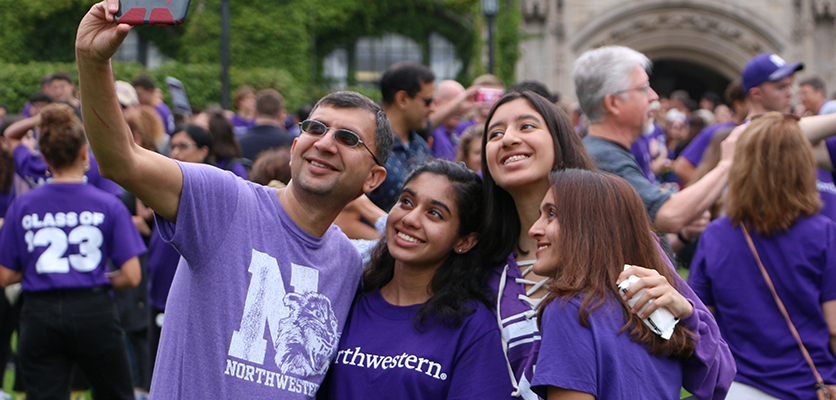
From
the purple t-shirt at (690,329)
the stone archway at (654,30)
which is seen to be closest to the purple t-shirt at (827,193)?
the purple t-shirt at (690,329)

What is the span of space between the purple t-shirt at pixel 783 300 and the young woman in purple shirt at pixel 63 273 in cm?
331

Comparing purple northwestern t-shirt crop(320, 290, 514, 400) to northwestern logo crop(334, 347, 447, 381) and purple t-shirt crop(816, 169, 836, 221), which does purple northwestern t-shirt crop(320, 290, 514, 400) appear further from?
purple t-shirt crop(816, 169, 836, 221)

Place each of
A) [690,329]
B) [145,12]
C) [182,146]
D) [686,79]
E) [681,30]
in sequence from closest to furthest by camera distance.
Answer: [145,12], [690,329], [182,146], [681,30], [686,79]

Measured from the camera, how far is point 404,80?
15.0ft

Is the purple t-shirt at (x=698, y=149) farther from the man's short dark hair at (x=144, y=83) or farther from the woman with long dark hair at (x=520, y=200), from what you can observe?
the man's short dark hair at (x=144, y=83)

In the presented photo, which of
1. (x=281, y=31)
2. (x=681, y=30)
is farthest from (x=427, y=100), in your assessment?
(x=681, y=30)

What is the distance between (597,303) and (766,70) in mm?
3750

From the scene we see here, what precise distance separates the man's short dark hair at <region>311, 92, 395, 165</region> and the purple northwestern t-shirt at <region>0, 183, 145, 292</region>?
7.47 feet

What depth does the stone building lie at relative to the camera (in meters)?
17.6

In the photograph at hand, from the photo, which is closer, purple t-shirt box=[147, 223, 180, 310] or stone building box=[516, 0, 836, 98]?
purple t-shirt box=[147, 223, 180, 310]

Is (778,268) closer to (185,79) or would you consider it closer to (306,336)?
(306,336)

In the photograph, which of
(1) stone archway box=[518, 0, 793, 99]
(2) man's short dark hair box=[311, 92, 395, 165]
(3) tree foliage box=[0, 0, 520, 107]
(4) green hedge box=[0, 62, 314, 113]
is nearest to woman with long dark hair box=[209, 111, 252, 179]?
(2) man's short dark hair box=[311, 92, 395, 165]

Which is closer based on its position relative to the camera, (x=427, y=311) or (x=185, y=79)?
(x=427, y=311)

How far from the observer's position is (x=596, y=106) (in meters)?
3.68
